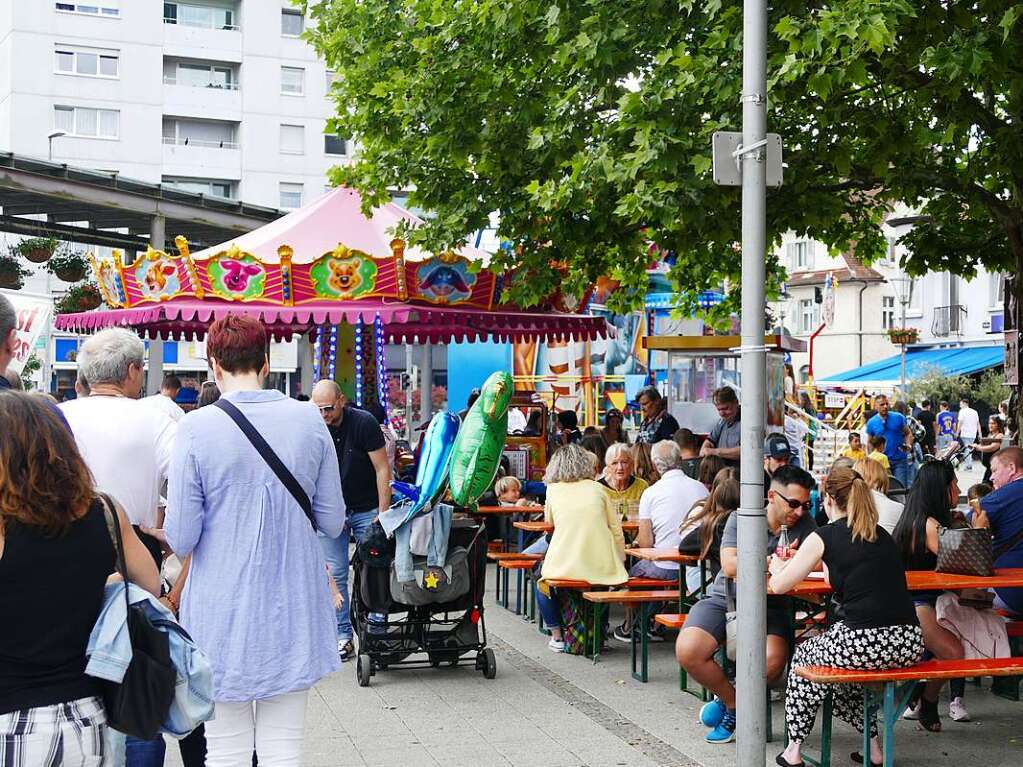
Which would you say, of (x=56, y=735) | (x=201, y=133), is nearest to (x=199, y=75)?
(x=201, y=133)

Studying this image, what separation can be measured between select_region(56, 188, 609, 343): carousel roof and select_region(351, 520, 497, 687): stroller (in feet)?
23.1

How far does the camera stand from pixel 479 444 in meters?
8.30

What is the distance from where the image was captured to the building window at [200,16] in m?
47.8

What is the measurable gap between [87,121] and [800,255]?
96.0 feet

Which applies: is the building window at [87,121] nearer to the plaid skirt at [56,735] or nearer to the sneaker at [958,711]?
the sneaker at [958,711]

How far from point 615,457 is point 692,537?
2.23 m

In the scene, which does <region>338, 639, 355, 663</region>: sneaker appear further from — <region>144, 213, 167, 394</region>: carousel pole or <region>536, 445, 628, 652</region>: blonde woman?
<region>144, 213, 167, 394</region>: carousel pole

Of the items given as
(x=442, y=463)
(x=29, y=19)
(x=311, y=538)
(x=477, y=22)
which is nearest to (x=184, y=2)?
(x=29, y=19)

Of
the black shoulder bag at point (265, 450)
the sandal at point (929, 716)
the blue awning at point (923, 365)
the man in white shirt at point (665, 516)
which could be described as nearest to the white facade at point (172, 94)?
the blue awning at point (923, 365)

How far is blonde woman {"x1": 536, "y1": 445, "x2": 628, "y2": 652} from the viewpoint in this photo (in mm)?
8695

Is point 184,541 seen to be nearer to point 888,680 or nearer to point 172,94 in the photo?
point 888,680

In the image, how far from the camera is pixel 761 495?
19.1ft

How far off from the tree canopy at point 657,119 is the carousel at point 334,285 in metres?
1.24

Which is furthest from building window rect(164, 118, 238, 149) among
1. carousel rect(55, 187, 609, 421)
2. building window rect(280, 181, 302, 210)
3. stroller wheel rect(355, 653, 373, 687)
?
stroller wheel rect(355, 653, 373, 687)
